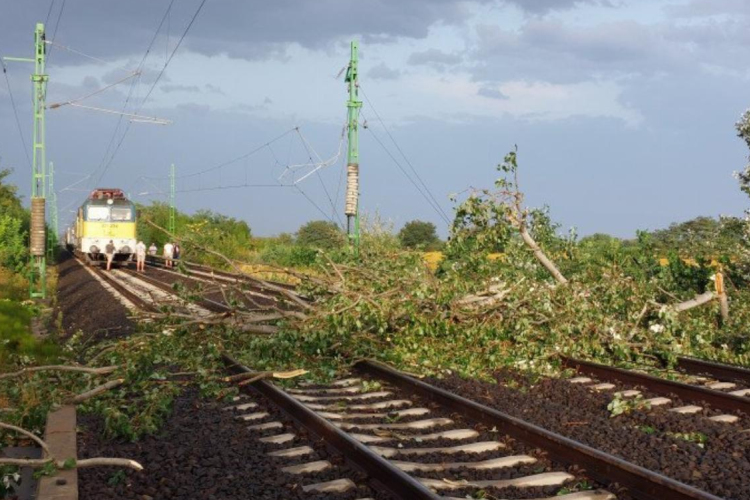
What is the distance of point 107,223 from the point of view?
4597 centimetres

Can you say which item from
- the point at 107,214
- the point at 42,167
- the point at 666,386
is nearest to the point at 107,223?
the point at 107,214

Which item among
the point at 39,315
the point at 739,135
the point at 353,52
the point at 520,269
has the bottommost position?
the point at 39,315

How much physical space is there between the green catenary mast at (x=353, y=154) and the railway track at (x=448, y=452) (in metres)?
17.9

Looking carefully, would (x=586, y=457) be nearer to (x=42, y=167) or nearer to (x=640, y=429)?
(x=640, y=429)

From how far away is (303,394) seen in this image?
9.98 m

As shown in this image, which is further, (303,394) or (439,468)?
(303,394)

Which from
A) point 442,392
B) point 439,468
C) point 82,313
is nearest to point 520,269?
point 442,392

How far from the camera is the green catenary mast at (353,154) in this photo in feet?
90.6

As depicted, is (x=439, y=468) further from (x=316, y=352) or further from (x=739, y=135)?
(x=739, y=135)

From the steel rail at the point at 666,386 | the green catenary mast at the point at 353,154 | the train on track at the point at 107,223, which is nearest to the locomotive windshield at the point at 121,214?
the train on track at the point at 107,223

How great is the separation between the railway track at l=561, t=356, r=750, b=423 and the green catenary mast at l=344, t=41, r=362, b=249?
15799 mm

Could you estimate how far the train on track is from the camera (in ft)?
151

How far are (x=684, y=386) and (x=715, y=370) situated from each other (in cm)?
204

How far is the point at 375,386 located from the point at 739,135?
13.3m
